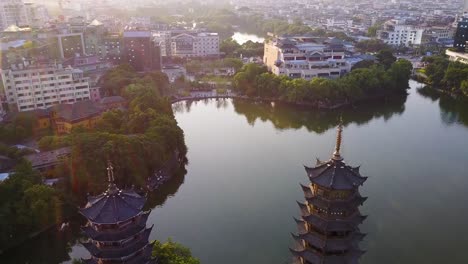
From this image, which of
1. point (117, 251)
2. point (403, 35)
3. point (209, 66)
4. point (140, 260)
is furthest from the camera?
point (403, 35)

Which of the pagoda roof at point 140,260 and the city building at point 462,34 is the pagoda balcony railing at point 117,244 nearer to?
the pagoda roof at point 140,260

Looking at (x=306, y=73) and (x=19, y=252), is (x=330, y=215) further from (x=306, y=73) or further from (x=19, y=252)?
(x=306, y=73)

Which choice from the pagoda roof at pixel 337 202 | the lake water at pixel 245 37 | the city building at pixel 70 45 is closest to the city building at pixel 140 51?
the city building at pixel 70 45

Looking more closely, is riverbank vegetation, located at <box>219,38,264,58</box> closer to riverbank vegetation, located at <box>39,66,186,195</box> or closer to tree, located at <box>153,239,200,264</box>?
riverbank vegetation, located at <box>39,66,186,195</box>

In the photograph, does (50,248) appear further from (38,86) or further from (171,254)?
(38,86)

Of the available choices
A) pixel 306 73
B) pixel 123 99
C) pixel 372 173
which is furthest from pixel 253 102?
pixel 372 173

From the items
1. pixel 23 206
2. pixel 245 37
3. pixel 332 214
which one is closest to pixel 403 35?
pixel 245 37

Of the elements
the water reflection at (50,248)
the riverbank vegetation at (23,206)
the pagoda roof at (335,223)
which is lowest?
the water reflection at (50,248)
